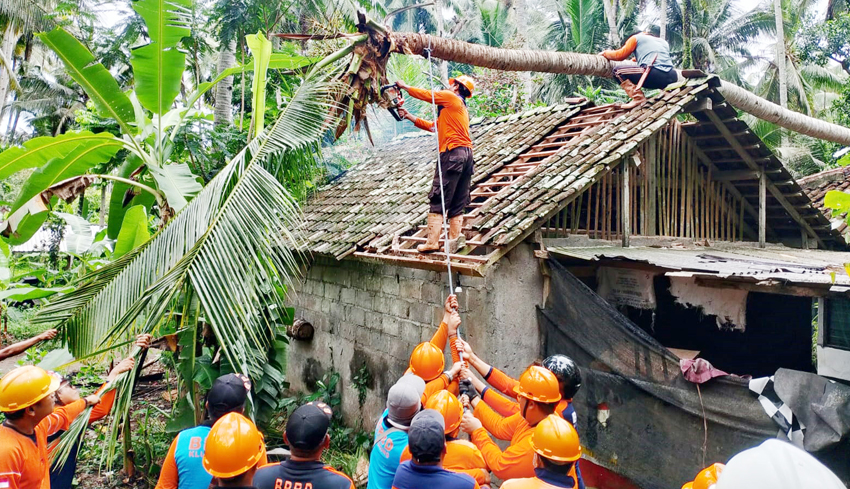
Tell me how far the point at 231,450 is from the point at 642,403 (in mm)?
3497

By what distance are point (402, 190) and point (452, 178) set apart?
9.98ft

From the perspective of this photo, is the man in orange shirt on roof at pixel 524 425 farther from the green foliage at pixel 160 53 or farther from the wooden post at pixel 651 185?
the green foliage at pixel 160 53

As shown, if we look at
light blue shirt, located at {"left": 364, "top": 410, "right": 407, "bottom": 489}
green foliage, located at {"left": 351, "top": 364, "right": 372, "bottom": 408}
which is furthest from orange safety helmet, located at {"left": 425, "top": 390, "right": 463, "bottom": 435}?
green foliage, located at {"left": 351, "top": 364, "right": 372, "bottom": 408}

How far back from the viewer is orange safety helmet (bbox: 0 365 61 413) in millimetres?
3344

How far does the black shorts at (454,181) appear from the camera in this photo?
17.8 feet

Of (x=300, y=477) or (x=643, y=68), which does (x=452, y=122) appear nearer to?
(x=643, y=68)

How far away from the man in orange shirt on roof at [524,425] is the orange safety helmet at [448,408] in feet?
1.08

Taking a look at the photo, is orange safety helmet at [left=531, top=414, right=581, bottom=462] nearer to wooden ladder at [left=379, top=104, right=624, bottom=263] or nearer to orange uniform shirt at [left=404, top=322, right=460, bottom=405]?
orange uniform shirt at [left=404, top=322, right=460, bottom=405]

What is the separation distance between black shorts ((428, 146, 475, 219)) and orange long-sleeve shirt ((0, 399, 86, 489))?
144 inches

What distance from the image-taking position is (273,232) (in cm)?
429

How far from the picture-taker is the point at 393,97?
5281mm

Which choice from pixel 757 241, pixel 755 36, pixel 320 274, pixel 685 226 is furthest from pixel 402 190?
pixel 755 36

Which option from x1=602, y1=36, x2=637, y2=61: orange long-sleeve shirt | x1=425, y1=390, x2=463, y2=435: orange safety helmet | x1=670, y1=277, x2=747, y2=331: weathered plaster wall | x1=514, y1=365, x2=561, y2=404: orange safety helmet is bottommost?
x1=425, y1=390, x2=463, y2=435: orange safety helmet

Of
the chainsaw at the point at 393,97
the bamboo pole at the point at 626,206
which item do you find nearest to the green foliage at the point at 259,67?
the chainsaw at the point at 393,97
